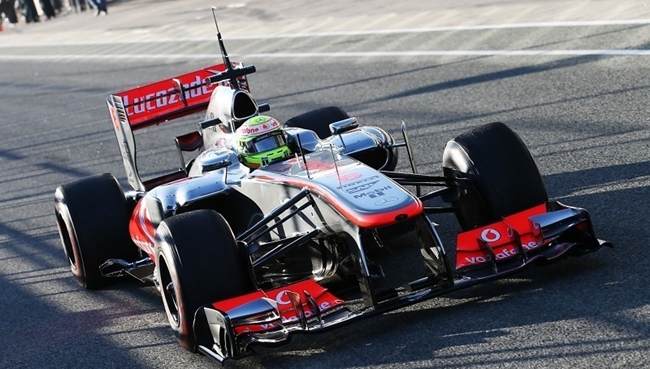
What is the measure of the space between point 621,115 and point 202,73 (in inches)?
146

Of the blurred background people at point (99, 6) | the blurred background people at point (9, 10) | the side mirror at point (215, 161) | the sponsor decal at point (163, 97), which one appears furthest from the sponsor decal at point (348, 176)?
the blurred background people at point (9, 10)

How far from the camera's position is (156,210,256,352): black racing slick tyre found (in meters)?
6.60

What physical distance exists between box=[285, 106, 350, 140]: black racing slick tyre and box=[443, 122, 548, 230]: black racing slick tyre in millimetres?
2051

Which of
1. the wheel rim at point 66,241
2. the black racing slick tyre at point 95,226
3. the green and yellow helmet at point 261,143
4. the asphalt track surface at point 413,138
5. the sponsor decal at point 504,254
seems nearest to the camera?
the asphalt track surface at point 413,138

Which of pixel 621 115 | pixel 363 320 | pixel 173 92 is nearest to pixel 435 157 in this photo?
pixel 621 115

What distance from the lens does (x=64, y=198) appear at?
8562 mm

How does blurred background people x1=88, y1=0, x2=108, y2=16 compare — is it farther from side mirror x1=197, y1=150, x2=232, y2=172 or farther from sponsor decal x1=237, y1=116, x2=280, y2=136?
side mirror x1=197, y1=150, x2=232, y2=172

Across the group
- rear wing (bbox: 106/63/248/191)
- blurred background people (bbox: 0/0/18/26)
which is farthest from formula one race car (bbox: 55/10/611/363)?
blurred background people (bbox: 0/0/18/26)

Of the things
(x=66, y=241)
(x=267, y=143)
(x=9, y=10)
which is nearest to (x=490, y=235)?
(x=267, y=143)

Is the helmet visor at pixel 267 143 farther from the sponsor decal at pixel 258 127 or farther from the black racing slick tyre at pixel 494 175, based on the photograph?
the black racing slick tyre at pixel 494 175

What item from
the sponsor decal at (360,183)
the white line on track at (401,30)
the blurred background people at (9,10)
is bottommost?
the white line on track at (401,30)

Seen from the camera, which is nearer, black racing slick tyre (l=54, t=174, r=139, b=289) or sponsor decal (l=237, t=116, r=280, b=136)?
sponsor decal (l=237, t=116, r=280, b=136)

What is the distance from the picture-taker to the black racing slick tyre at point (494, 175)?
7.18 meters

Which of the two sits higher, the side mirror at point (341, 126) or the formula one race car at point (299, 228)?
the side mirror at point (341, 126)
